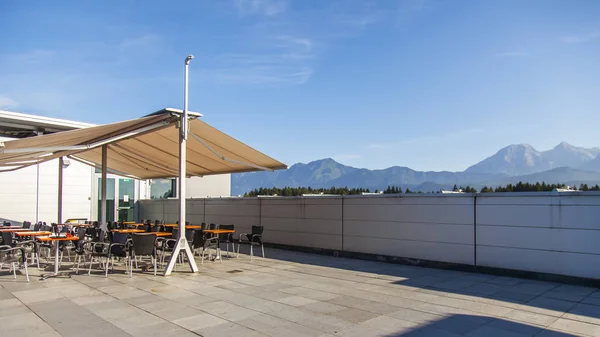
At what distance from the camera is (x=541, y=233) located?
770 centimetres

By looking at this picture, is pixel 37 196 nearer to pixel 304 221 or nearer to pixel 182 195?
pixel 304 221

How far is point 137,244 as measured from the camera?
25.4 feet

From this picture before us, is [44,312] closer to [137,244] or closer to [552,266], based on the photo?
[137,244]

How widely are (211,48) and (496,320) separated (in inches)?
350

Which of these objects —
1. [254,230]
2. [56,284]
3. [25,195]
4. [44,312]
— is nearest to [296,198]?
[254,230]

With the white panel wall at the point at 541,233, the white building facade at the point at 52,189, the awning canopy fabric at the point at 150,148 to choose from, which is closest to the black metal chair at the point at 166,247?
the awning canopy fabric at the point at 150,148

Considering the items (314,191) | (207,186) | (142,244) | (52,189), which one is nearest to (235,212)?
(314,191)

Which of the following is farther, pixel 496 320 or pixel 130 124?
pixel 130 124

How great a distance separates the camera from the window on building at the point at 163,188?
73.2ft

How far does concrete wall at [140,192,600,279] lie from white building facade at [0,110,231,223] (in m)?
9.63

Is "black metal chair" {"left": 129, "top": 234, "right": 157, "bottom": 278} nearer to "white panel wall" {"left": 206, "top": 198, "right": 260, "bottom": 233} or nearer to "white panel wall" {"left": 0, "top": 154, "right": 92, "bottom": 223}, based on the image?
"white panel wall" {"left": 206, "top": 198, "right": 260, "bottom": 233}

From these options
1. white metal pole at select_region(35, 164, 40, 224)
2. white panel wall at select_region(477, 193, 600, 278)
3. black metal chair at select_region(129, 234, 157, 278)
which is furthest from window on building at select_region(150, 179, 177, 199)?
white panel wall at select_region(477, 193, 600, 278)

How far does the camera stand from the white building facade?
666 inches

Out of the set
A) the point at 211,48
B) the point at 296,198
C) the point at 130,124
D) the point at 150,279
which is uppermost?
the point at 211,48
